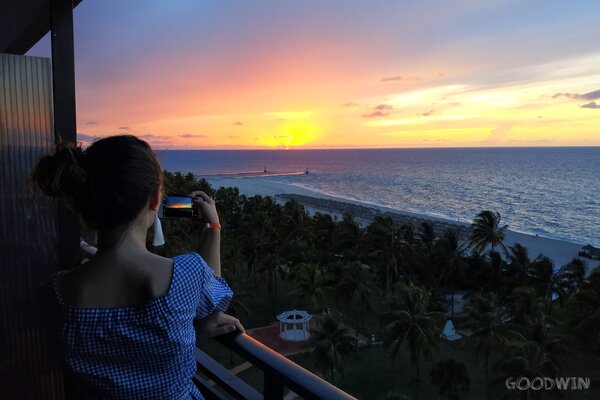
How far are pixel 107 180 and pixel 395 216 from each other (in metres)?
55.6

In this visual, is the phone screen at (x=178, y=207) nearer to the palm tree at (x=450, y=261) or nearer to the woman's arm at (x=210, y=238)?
the woman's arm at (x=210, y=238)

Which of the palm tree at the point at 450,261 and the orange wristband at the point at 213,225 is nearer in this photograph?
the orange wristband at the point at 213,225

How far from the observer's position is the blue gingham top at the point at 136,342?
99cm

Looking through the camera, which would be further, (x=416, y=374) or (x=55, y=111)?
(x=416, y=374)

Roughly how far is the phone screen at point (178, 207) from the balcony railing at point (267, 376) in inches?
15.9

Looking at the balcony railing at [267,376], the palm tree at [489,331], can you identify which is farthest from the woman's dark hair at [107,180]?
the palm tree at [489,331]

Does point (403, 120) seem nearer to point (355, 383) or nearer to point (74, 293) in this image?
point (355, 383)

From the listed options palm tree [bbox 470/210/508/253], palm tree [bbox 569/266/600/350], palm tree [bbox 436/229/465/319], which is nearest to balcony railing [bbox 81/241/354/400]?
palm tree [bbox 569/266/600/350]

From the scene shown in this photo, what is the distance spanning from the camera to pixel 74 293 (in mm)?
1052

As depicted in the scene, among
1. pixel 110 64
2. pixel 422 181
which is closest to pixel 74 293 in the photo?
pixel 110 64

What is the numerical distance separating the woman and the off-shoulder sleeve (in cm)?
1

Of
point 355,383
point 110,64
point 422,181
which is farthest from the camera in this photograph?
point 422,181

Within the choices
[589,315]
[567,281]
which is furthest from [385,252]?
[589,315]

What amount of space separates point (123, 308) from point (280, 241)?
31.8 metres
